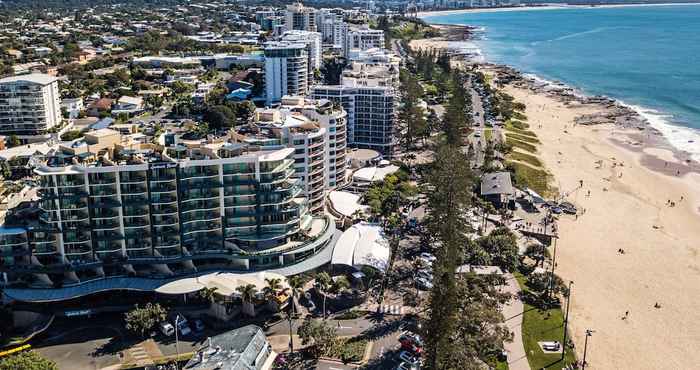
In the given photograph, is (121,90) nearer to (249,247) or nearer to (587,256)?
(249,247)

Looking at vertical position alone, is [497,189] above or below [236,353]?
below

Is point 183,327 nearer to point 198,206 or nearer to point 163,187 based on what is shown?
point 198,206

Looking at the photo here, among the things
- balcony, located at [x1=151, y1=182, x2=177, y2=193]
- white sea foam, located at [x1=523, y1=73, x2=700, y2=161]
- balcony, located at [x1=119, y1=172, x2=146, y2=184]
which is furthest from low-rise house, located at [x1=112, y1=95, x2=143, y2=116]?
white sea foam, located at [x1=523, y1=73, x2=700, y2=161]

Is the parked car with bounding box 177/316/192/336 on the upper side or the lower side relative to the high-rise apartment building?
lower

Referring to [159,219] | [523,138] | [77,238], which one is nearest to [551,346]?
[159,219]

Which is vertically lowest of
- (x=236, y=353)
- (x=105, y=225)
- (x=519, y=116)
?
(x=236, y=353)

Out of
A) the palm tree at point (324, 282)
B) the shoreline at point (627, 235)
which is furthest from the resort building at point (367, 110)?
the palm tree at point (324, 282)

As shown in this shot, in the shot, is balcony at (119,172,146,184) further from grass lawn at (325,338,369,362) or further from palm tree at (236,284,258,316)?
grass lawn at (325,338,369,362)
